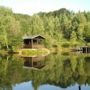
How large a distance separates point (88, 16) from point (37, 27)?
31.9 m

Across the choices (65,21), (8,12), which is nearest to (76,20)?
(65,21)

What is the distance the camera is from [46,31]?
10131cm

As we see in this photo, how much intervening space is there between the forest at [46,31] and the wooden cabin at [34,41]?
4.18ft

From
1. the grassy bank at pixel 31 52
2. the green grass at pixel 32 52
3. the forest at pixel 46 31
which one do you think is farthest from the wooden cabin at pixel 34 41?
the grassy bank at pixel 31 52

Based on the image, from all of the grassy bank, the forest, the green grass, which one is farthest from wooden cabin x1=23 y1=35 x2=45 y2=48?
the grassy bank

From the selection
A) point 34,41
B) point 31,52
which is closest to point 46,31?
point 34,41

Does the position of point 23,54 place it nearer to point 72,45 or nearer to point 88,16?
point 72,45

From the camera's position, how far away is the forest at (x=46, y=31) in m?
65.4

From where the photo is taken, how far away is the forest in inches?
2574

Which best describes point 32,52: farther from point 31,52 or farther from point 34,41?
point 34,41

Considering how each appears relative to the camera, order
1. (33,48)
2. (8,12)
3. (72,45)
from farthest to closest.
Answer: (72,45)
(8,12)
(33,48)

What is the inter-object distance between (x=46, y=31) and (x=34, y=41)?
88.6ft

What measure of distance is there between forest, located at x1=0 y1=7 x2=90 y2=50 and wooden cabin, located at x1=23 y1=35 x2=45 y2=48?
1.27 m

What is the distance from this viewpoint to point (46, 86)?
2445 centimetres
